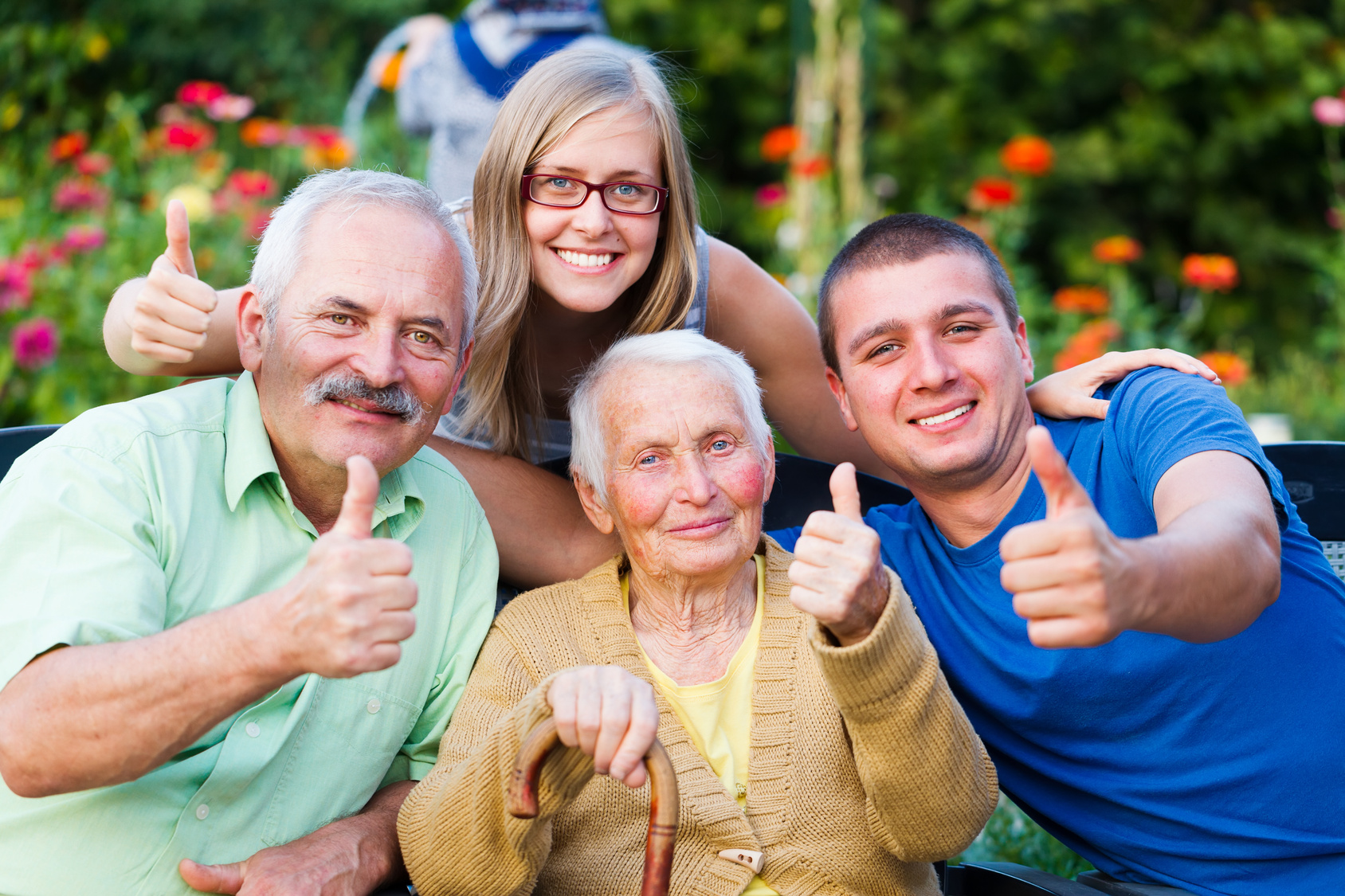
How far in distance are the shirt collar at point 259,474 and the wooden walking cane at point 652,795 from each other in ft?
1.99

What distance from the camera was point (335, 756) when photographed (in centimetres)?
208

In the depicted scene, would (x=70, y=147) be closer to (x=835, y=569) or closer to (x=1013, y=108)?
(x=835, y=569)

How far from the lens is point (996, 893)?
227 cm

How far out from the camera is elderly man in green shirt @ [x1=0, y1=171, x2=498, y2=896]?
5.33 feet

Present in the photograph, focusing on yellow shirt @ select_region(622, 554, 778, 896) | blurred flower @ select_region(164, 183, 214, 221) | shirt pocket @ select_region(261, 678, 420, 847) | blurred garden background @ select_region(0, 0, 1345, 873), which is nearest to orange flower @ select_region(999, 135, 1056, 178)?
blurred garden background @ select_region(0, 0, 1345, 873)

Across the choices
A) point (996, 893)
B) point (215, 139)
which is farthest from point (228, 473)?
point (215, 139)

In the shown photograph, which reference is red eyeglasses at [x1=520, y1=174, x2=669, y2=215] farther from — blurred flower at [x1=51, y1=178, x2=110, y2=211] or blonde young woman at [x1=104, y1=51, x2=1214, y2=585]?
blurred flower at [x1=51, y1=178, x2=110, y2=211]

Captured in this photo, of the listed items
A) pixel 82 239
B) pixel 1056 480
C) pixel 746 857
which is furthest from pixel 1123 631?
pixel 82 239

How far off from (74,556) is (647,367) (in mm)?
1054

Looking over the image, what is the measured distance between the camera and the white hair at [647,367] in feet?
7.72

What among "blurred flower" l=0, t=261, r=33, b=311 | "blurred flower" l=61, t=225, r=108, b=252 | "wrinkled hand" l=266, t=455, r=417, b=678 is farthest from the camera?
"blurred flower" l=61, t=225, r=108, b=252

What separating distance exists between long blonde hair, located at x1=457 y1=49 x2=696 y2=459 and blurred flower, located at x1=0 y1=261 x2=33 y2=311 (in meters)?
2.02

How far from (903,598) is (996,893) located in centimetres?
79

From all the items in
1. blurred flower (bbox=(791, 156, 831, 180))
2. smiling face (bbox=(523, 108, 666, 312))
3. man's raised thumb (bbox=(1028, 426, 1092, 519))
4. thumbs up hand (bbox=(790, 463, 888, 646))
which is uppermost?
blurred flower (bbox=(791, 156, 831, 180))
